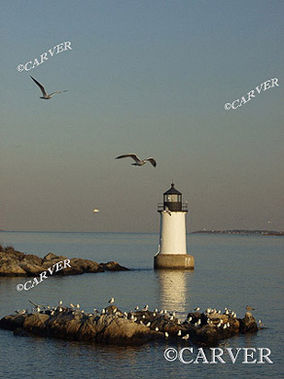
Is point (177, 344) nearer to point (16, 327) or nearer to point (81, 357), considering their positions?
point (81, 357)

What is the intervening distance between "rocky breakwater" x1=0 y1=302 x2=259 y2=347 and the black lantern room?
84.9 ft

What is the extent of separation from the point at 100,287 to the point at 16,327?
21554 mm

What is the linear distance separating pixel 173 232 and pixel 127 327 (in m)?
28.8

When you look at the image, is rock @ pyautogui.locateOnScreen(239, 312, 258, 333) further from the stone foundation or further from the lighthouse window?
the lighthouse window

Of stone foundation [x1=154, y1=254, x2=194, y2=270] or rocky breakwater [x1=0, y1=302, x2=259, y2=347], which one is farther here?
stone foundation [x1=154, y1=254, x2=194, y2=270]

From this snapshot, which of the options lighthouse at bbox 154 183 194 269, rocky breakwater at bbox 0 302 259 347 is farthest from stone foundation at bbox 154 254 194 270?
rocky breakwater at bbox 0 302 259 347

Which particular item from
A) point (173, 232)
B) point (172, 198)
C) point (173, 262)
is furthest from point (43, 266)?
point (172, 198)

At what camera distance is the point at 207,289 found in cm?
5153

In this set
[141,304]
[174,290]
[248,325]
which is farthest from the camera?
[174,290]

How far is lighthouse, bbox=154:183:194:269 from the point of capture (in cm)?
5556

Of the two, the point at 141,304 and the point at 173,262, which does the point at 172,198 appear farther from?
the point at 141,304

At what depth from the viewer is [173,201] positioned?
56.6 meters

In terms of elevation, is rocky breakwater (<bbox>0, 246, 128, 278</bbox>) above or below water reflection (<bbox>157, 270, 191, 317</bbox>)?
above

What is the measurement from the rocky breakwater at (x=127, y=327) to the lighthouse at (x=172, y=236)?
2494 cm
